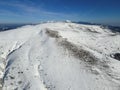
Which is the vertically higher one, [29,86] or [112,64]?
[112,64]

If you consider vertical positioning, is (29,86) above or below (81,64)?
below

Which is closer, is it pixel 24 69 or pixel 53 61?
pixel 24 69

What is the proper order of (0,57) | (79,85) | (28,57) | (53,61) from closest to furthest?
(79,85) < (53,61) < (28,57) < (0,57)

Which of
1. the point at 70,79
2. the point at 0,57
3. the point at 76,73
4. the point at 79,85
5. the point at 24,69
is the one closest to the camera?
the point at 79,85

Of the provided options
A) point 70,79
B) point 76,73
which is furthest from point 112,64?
point 70,79

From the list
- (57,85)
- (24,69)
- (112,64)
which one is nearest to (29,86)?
(57,85)

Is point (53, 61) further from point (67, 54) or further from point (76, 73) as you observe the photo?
point (76, 73)

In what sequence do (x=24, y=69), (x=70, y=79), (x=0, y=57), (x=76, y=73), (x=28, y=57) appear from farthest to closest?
(x=0, y=57) → (x=28, y=57) → (x=24, y=69) → (x=76, y=73) → (x=70, y=79)

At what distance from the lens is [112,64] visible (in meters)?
24.7

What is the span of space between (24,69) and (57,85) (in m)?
7.49

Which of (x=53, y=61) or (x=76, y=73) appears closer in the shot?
(x=76, y=73)

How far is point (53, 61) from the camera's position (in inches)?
1033

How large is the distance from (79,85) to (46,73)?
570 centimetres

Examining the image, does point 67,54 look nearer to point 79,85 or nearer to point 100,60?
point 100,60
